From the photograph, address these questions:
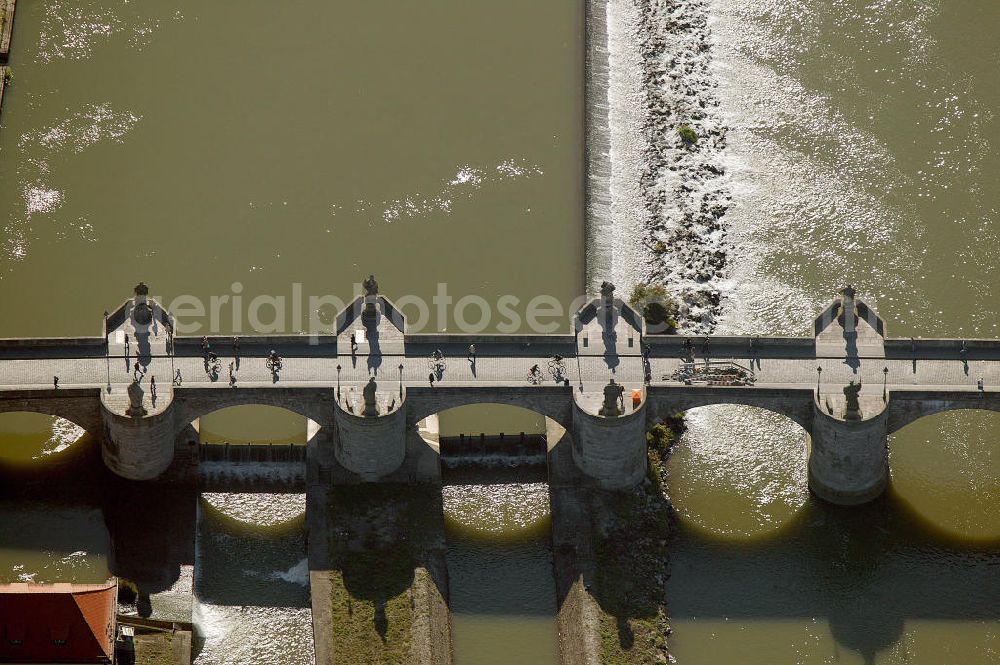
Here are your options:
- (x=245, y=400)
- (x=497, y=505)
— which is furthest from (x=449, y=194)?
(x=245, y=400)

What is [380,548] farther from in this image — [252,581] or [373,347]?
[373,347]

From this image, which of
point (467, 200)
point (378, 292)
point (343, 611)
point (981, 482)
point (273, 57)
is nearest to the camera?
point (343, 611)

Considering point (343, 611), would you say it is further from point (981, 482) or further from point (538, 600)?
point (981, 482)

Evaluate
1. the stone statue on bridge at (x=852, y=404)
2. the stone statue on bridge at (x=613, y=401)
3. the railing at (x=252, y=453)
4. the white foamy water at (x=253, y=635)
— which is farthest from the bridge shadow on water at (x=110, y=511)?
the stone statue on bridge at (x=852, y=404)

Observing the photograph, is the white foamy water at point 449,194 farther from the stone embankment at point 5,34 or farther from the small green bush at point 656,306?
the stone embankment at point 5,34

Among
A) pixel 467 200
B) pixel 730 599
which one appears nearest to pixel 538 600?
pixel 730 599
